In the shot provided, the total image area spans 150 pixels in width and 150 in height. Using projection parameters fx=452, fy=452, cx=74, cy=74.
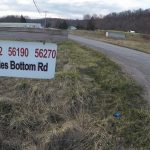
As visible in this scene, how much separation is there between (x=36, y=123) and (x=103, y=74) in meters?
3.91

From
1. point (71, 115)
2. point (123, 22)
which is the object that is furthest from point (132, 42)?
point (123, 22)

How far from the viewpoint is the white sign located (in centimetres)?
696

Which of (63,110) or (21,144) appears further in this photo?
(63,110)

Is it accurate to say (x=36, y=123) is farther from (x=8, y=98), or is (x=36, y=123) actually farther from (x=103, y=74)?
(x=103, y=74)

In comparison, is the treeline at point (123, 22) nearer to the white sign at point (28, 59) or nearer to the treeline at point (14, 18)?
the treeline at point (14, 18)

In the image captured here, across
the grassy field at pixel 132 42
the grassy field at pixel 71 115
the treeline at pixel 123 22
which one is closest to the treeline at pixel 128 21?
the treeline at pixel 123 22

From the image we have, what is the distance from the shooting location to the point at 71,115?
7.50 m

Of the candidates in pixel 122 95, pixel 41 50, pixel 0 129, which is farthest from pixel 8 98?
pixel 122 95

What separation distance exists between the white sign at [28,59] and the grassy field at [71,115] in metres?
0.79

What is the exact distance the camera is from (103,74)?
10828 mm

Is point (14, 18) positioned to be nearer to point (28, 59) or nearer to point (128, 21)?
point (28, 59)

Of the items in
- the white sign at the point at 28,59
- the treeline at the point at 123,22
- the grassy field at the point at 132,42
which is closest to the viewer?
the white sign at the point at 28,59

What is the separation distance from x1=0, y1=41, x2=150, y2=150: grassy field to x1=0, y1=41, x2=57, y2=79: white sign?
79 cm

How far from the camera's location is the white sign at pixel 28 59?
6.96 meters
